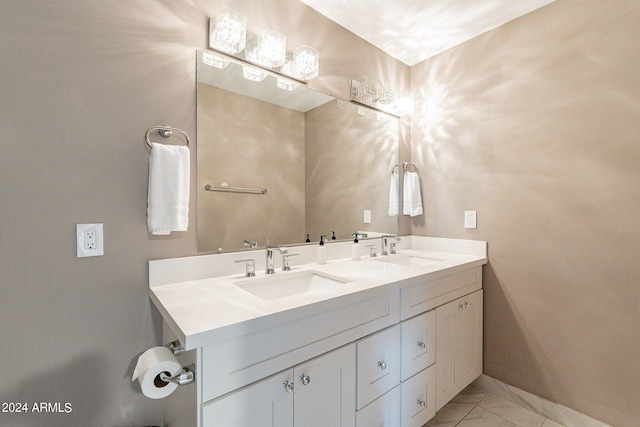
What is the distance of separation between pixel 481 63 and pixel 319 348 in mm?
2067

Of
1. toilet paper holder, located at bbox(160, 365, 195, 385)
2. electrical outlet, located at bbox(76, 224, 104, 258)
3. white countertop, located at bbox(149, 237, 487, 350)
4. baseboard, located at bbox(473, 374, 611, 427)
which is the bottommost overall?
baseboard, located at bbox(473, 374, 611, 427)

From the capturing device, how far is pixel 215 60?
1.36 meters

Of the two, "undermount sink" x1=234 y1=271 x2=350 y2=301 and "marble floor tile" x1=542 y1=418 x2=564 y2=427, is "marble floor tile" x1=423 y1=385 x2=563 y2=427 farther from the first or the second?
"undermount sink" x1=234 y1=271 x2=350 y2=301

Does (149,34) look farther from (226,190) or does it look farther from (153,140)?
(226,190)

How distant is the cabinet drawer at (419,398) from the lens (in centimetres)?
137

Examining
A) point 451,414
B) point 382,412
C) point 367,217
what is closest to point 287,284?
point 382,412

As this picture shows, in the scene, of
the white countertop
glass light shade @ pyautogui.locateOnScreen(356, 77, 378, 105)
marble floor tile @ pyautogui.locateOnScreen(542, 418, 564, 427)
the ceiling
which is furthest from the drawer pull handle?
the ceiling

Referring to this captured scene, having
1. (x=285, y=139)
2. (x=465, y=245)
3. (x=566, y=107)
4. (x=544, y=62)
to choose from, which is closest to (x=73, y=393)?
(x=285, y=139)

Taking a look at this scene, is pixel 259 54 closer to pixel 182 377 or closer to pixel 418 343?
pixel 182 377

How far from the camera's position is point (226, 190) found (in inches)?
55.1

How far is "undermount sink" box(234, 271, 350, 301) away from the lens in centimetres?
130

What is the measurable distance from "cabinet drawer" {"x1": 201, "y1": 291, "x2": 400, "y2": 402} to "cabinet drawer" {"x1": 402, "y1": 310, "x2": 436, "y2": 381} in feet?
0.75

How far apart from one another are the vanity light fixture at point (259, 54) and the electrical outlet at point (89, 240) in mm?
851

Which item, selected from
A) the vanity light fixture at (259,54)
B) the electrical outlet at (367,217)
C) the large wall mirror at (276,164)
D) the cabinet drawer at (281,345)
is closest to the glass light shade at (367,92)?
the large wall mirror at (276,164)
